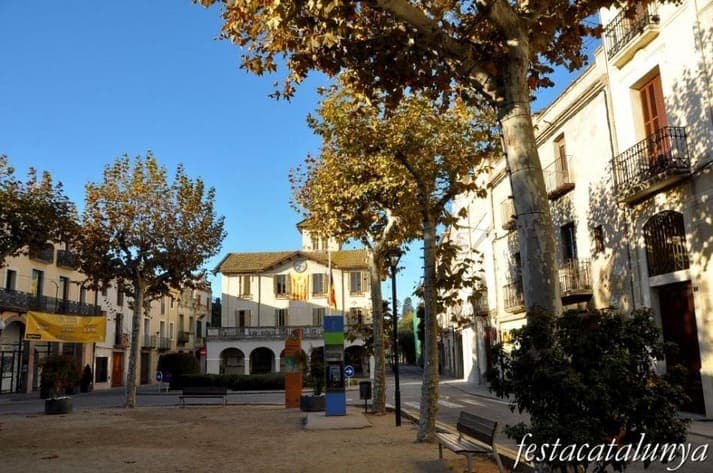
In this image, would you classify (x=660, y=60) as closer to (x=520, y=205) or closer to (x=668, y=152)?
(x=668, y=152)

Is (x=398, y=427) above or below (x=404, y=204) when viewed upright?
below

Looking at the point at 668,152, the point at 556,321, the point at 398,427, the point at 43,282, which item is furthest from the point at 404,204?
the point at 43,282

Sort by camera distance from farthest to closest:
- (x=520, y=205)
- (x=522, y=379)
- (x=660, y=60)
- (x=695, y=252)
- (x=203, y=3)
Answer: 1. (x=660, y=60)
2. (x=695, y=252)
3. (x=203, y=3)
4. (x=520, y=205)
5. (x=522, y=379)

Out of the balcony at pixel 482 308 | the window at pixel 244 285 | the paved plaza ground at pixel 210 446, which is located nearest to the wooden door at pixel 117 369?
the window at pixel 244 285

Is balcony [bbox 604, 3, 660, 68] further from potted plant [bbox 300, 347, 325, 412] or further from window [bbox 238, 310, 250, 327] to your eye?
window [bbox 238, 310, 250, 327]

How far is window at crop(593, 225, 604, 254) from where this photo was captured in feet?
61.4

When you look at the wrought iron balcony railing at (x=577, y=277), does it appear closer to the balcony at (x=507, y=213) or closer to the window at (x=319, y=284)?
the balcony at (x=507, y=213)

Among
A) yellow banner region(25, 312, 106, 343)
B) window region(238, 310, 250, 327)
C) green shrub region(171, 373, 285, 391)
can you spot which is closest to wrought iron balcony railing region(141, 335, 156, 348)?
window region(238, 310, 250, 327)

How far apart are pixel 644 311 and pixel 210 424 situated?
43.0 ft

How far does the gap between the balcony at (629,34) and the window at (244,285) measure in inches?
1508

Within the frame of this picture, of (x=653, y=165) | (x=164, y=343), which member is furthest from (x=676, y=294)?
(x=164, y=343)

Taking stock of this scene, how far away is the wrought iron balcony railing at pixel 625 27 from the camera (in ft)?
50.7

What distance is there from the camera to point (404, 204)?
1434 cm

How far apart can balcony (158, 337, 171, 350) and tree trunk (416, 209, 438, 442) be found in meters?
45.0
